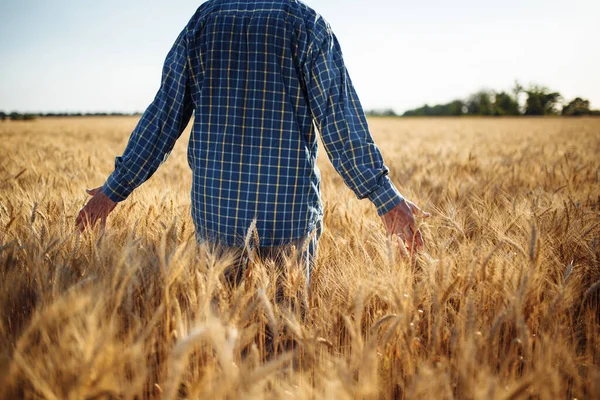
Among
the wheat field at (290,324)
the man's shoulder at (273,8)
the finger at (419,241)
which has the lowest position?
the wheat field at (290,324)

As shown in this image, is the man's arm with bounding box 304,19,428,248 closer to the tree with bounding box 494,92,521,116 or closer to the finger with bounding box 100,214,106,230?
the finger with bounding box 100,214,106,230

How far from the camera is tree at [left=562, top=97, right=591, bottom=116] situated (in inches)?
2023

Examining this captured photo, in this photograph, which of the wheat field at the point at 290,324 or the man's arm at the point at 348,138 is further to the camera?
the man's arm at the point at 348,138

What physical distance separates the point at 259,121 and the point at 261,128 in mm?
27

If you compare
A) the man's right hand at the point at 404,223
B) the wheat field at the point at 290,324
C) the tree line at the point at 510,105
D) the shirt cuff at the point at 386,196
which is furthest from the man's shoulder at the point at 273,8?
the tree line at the point at 510,105

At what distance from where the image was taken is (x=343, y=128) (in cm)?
123

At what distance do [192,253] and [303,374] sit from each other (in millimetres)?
505

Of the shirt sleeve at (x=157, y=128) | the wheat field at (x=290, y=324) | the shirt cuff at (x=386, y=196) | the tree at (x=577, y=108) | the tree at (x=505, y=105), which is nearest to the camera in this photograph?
the wheat field at (x=290, y=324)

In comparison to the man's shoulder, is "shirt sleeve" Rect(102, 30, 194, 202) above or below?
below

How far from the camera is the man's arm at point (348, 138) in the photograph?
122cm

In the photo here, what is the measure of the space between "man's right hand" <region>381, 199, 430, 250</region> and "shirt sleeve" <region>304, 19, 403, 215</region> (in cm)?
3

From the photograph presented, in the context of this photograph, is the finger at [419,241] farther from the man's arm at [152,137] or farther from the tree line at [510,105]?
the tree line at [510,105]

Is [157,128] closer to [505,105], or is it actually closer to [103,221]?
[103,221]

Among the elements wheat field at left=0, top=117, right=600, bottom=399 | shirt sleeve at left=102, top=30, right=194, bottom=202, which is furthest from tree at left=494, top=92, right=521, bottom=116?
shirt sleeve at left=102, top=30, right=194, bottom=202
